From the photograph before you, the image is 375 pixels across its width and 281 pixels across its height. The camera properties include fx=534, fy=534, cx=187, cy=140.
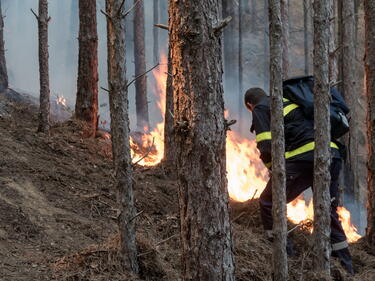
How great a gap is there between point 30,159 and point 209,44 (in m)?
4.82

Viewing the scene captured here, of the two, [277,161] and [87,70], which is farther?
[87,70]

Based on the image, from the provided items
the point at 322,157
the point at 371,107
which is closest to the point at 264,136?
the point at 322,157

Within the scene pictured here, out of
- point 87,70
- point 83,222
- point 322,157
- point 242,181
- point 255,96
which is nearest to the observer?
point 322,157

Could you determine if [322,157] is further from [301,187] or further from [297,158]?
[301,187]

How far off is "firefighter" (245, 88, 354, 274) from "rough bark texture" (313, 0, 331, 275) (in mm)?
485

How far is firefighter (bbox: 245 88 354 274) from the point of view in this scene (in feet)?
20.3

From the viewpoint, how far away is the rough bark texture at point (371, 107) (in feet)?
24.3

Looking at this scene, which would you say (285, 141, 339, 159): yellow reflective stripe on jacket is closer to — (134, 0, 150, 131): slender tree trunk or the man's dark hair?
the man's dark hair

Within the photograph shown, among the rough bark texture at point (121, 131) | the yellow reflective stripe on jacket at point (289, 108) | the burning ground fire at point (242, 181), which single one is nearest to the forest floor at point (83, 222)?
the rough bark texture at point (121, 131)

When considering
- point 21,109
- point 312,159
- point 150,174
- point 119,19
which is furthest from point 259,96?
point 21,109

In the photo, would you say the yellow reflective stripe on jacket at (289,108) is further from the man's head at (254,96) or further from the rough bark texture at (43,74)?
the rough bark texture at (43,74)

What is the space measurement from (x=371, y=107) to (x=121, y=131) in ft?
13.5

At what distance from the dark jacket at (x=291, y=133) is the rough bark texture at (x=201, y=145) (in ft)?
7.90

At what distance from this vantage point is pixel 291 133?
20.6ft
